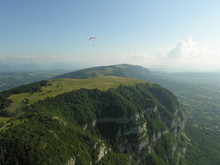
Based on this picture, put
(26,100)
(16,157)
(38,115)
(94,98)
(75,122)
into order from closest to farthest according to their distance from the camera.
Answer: (16,157) → (38,115) → (75,122) → (26,100) → (94,98)

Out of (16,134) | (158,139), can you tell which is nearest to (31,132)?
(16,134)

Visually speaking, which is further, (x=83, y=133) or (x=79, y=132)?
(x=83, y=133)

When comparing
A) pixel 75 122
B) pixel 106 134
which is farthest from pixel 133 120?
pixel 75 122

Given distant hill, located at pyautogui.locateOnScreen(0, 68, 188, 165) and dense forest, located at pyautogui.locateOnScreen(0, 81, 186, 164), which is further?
distant hill, located at pyautogui.locateOnScreen(0, 68, 188, 165)

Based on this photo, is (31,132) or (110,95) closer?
(31,132)

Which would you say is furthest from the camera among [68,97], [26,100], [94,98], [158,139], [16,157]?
[158,139]

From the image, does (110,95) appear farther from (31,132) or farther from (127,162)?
(31,132)

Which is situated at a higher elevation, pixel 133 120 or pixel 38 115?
pixel 38 115

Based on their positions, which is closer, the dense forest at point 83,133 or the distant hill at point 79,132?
the dense forest at point 83,133

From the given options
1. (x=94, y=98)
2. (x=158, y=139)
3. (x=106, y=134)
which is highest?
(x=94, y=98)

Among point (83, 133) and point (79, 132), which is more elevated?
point (79, 132)
